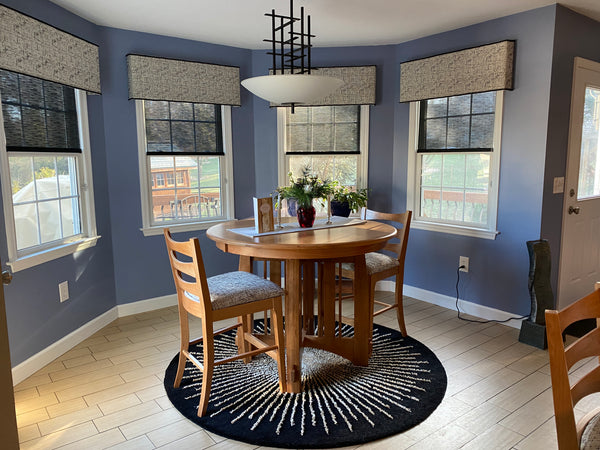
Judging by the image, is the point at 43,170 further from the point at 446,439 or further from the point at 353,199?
the point at 446,439

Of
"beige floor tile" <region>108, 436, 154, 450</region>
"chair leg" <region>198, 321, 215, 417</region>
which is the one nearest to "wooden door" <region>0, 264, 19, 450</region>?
"beige floor tile" <region>108, 436, 154, 450</region>

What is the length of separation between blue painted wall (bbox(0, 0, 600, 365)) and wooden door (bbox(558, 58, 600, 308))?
18 centimetres

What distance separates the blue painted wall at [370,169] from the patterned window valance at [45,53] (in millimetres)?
123

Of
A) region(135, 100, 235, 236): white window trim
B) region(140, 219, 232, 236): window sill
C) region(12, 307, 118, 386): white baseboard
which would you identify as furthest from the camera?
region(140, 219, 232, 236): window sill

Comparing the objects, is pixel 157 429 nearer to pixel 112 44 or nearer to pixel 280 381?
pixel 280 381

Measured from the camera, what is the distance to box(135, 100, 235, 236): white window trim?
386 centimetres

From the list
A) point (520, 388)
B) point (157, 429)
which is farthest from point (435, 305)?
point (157, 429)

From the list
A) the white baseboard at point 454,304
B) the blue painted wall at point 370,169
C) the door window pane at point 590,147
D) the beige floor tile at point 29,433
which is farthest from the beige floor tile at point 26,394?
the door window pane at point 590,147

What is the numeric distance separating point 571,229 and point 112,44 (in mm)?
3993

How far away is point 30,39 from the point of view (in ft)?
9.05

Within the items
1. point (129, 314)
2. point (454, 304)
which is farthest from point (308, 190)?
point (129, 314)

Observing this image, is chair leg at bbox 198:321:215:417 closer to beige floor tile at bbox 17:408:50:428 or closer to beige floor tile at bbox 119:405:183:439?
beige floor tile at bbox 119:405:183:439

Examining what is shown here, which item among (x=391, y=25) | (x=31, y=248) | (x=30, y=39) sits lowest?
(x=31, y=248)

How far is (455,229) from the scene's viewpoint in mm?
3951
